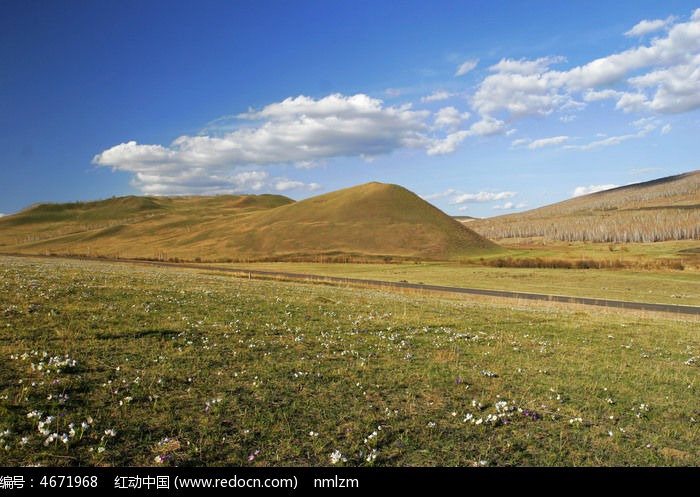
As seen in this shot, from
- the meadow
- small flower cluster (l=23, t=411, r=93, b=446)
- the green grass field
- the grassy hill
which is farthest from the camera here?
Result: the grassy hill

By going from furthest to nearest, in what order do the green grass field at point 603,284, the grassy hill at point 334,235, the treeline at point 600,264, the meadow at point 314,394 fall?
the grassy hill at point 334,235 → the treeline at point 600,264 → the green grass field at point 603,284 → the meadow at point 314,394

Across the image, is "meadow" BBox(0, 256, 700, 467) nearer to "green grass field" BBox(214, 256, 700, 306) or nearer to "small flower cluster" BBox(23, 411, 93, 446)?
"small flower cluster" BBox(23, 411, 93, 446)

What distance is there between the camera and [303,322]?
1795 cm

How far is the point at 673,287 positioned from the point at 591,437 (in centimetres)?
5589

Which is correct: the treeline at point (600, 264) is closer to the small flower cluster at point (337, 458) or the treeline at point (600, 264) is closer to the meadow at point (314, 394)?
the meadow at point (314, 394)

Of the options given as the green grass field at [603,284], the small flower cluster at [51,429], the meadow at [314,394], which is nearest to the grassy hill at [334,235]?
the green grass field at [603,284]

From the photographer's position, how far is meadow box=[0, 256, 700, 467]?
7293 millimetres

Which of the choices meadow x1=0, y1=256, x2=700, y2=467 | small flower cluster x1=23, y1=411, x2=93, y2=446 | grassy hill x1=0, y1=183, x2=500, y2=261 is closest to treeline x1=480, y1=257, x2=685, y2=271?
grassy hill x1=0, y1=183, x2=500, y2=261

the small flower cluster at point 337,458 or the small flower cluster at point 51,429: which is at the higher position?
the small flower cluster at point 51,429


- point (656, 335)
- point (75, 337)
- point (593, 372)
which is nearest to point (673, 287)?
point (656, 335)

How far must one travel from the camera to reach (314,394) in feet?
31.8

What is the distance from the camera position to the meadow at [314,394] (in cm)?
729

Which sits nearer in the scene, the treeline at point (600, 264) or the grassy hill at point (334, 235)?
the treeline at point (600, 264)

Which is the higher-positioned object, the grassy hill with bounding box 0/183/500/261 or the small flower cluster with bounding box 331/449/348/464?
the grassy hill with bounding box 0/183/500/261
